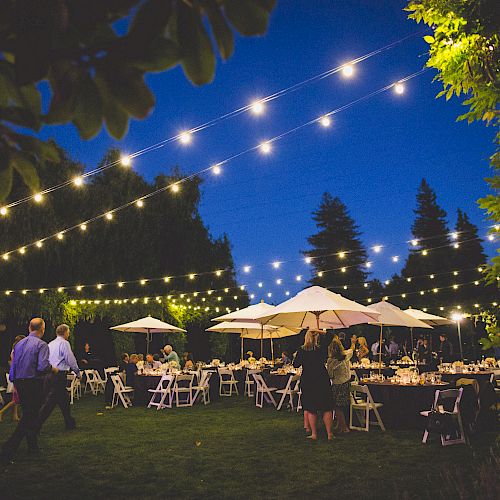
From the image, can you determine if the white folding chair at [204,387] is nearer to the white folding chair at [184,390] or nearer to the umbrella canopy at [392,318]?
the white folding chair at [184,390]

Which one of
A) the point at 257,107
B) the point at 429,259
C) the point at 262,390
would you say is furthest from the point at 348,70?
the point at 429,259

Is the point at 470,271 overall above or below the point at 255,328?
above

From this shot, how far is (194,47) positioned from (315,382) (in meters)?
6.61

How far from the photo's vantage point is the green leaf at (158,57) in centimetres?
80

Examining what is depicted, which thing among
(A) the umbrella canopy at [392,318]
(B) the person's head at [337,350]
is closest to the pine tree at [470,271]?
(A) the umbrella canopy at [392,318]

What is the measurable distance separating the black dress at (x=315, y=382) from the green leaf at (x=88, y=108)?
21.3ft

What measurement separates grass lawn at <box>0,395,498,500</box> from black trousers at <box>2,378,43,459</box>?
0.75 ft

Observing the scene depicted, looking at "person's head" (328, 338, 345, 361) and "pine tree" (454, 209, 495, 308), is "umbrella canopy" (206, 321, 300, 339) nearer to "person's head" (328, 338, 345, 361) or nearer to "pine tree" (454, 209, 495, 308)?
"person's head" (328, 338, 345, 361)

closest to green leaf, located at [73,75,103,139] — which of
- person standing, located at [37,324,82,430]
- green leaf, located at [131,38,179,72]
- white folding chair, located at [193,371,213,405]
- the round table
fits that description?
green leaf, located at [131,38,179,72]

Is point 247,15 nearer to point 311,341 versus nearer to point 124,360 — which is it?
point 311,341

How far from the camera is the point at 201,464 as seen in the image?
229 inches

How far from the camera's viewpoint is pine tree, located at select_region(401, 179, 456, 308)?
30.7 metres

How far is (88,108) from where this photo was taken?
850 millimetres

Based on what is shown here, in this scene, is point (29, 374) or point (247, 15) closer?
point (247, 15)
